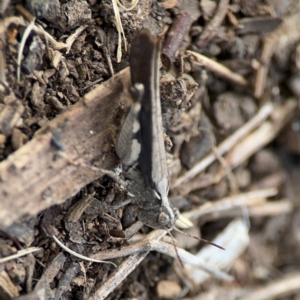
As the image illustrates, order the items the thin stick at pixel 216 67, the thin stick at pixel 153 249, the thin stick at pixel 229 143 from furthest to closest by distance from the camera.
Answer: the thin stick at pixel 229 143 → the thin stick at pixel 216 67 → the thin stick at pixel 153 249

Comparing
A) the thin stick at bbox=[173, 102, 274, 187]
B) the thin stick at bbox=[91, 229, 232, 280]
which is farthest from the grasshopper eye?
the thin stick at bbox=[173, 102, 274, 187]

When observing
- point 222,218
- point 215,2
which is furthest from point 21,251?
point 215,2

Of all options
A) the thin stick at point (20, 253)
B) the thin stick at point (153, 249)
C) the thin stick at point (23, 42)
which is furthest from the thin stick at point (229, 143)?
the thin stick at point (23, 42)

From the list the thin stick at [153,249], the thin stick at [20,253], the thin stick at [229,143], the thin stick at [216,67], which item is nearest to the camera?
the thin stick at [20,253]

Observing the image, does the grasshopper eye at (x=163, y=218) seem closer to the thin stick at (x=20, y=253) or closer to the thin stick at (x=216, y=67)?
the thin stick at (x=20, y=253)

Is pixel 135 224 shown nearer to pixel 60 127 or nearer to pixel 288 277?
pixel 60 127

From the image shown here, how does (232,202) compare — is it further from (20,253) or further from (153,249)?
(20,253)
